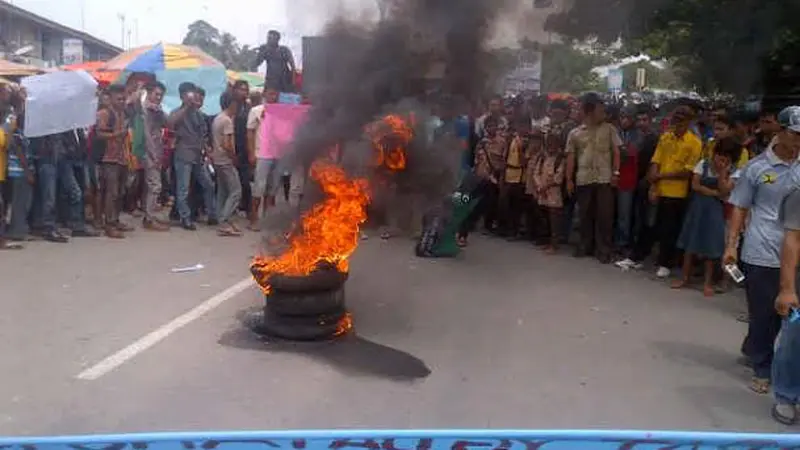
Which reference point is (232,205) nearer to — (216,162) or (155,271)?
(216,162)

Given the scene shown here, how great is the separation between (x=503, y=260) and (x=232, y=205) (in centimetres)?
379

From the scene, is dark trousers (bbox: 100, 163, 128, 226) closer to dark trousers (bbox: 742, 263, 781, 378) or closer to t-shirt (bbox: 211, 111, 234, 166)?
t-shirt (bbox: 211, 111, 234, 166)

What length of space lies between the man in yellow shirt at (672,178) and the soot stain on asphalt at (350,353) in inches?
160

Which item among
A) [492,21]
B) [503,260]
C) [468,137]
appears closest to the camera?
[492,21]

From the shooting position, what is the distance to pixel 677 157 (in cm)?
812

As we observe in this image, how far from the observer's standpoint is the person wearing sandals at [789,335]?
14.7 feet

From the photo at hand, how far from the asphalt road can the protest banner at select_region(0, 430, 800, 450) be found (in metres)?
1.77

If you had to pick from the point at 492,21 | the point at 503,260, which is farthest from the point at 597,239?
the point at 492,21

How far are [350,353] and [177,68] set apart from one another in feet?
43.1

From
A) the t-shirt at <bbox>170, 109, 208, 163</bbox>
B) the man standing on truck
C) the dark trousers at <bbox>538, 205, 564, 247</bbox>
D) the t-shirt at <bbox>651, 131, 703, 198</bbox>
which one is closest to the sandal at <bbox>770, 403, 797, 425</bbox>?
the t-shirt at <bbox>651, 131, 703, 198</bbox>

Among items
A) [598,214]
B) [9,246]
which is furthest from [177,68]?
[598,214]

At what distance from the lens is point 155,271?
25.9 feet

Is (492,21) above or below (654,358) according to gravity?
above

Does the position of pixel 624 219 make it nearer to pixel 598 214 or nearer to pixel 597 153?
pixel 598 214
